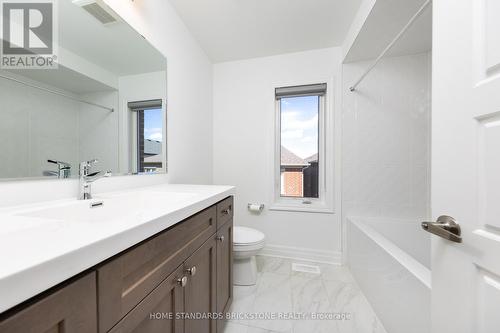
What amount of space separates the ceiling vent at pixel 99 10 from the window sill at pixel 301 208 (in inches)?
75.6

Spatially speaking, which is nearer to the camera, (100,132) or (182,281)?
(182,281)

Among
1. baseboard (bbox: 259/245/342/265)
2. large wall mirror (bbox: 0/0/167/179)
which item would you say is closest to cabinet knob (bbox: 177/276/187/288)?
large wall mirror (bbox: 0/0/167/179)

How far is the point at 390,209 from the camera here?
1.89 m

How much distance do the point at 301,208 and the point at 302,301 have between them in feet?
2.82

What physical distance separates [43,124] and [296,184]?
2040 mm

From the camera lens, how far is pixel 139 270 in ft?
1.65

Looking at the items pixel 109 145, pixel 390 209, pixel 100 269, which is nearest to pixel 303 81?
pixel 390 209

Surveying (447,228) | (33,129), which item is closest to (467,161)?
(447,228)

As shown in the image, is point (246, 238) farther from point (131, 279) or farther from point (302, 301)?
point (131, 279)

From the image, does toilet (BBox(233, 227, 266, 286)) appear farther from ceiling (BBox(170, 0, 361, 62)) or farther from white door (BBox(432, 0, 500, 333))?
ceiling (BBox(170, 0, 361, 62))

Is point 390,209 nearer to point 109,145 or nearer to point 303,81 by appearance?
point 303,81

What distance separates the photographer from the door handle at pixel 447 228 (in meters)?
0.55

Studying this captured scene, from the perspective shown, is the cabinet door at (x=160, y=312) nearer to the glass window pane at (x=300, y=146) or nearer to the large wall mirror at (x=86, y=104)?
the large wall mirror at (x=86, y=104)

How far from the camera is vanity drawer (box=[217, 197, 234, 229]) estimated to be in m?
1.05
